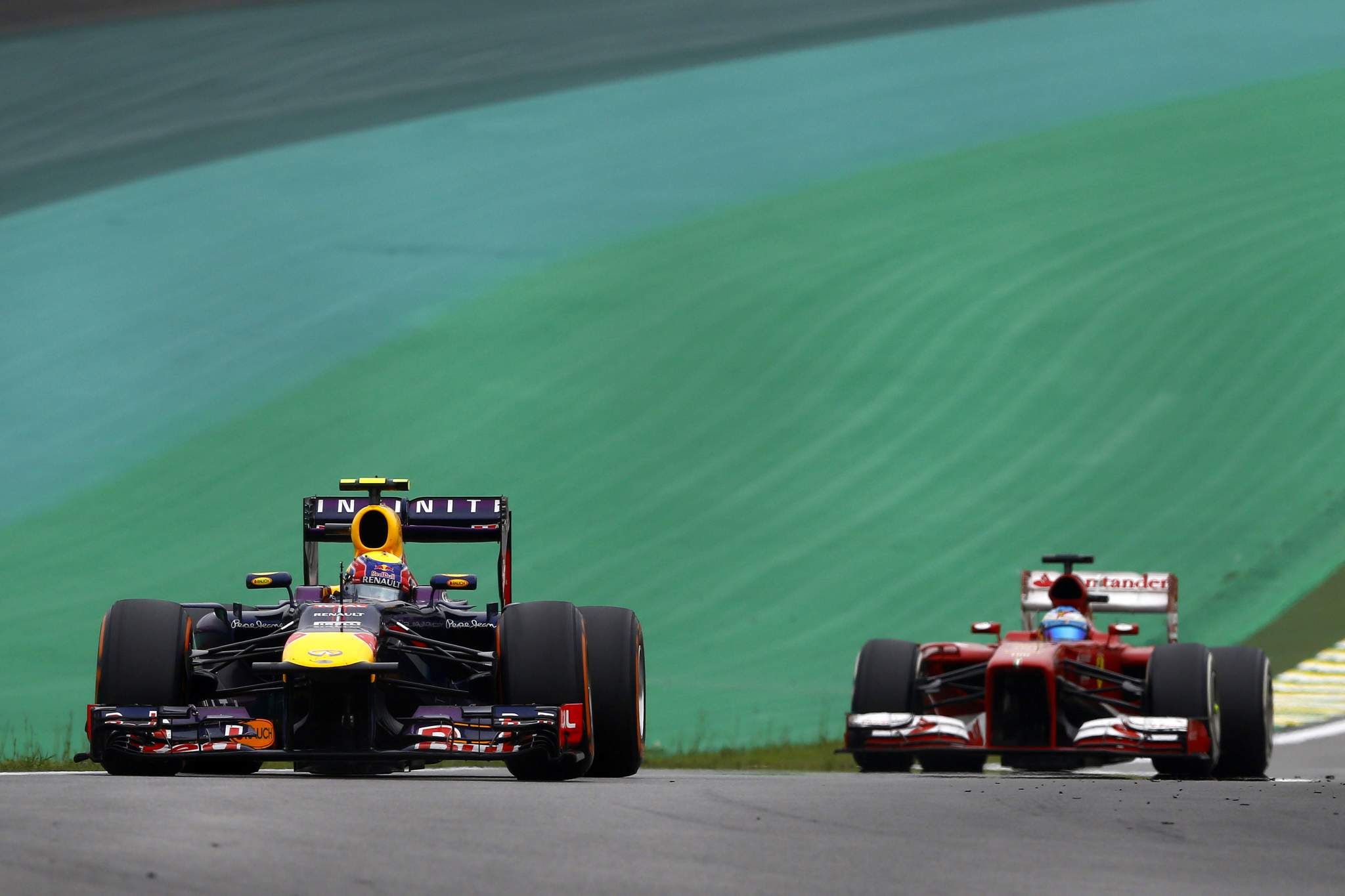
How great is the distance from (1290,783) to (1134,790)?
223 cm

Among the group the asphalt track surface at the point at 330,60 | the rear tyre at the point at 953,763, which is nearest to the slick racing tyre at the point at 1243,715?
the rear tyre at the point at 953,763

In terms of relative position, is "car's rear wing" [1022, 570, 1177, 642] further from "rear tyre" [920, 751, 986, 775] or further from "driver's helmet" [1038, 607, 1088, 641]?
"rear tyre" [920, 751, 986, 775]

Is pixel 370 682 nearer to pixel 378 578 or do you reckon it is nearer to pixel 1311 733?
pixel 378 578

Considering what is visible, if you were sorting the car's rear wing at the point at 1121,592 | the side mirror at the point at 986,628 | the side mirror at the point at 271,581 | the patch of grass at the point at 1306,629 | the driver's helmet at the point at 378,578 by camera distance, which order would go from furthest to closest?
the patch of grass at the point at 1306,629 < the car's rear wing at the point at 1121,592 < the side mirror at the point at 986,628 < the side mirror at the point at 271,581 < the driver's helmet at the point at 378,578

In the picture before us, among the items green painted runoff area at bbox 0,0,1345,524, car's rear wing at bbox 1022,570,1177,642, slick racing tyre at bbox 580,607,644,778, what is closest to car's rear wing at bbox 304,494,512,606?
slick racing tyre at bbox 580,607,644,778

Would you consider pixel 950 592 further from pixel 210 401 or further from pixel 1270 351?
pixel 210 401

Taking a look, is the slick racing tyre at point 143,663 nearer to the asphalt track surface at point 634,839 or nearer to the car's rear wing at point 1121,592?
the asphalt track surface at point 634,839

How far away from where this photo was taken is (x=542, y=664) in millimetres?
14141

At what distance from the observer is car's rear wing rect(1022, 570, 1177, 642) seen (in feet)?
70.3

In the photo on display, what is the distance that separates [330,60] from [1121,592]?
33558mm

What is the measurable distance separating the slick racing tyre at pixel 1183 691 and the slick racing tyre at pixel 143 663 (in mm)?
8406

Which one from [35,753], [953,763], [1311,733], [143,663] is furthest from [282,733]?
[1311,733]

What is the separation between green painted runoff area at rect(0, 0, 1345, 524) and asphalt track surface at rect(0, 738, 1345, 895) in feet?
84.5

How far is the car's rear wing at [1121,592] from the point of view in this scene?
2142 centimetres
